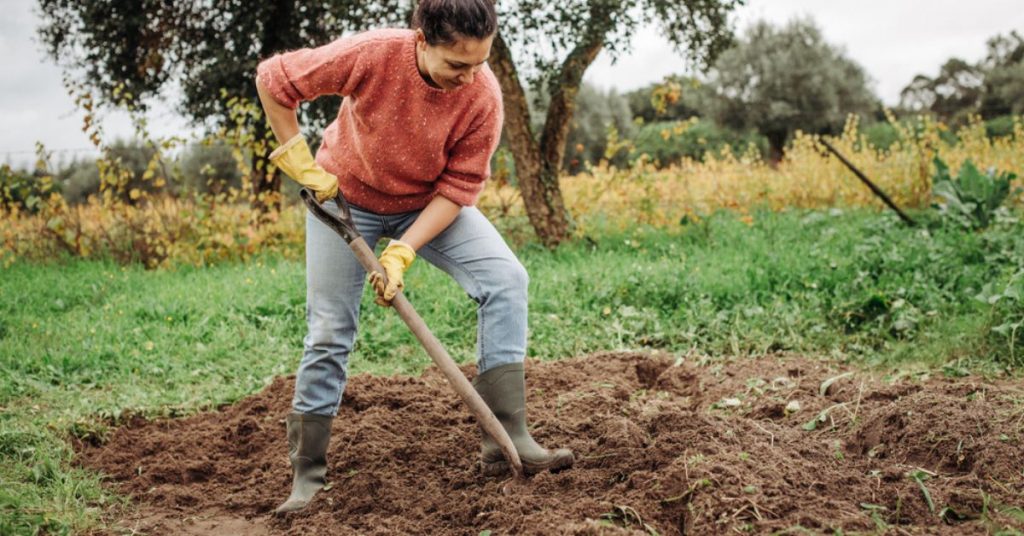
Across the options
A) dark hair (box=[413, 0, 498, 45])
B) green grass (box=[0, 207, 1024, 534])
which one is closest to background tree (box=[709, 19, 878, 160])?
green grass (box=[0, 207, 1024, 534])

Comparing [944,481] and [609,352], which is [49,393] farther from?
[944,481]

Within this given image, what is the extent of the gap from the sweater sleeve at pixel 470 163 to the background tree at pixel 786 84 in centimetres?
2472

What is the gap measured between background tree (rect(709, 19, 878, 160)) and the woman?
81.4 feet

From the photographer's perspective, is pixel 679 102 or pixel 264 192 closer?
pixel 264 192

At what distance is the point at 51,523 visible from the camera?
2744mm

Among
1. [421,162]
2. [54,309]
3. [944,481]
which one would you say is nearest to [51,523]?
[421,162]

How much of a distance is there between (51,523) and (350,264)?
1.26 metres

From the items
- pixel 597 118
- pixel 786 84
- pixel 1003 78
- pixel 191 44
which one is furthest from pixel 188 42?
pixel 1003 78

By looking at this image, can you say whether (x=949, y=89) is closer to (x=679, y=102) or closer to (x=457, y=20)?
(x=679, y=102)

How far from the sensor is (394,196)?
2.87m

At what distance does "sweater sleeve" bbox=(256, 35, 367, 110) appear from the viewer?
263 centimetres

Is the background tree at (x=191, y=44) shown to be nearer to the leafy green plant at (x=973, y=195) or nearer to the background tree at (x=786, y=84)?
the leafy green plant at (x=973, y=195)

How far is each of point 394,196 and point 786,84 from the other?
2581 cm

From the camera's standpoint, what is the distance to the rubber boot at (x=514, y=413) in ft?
9.27
